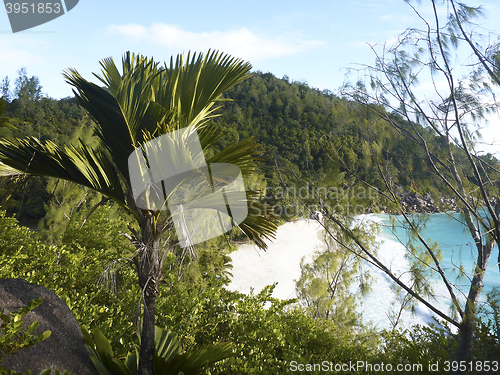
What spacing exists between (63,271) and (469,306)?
5.16 metres

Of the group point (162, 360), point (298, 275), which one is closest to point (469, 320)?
point (162, 360)

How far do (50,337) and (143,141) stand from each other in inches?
82.0

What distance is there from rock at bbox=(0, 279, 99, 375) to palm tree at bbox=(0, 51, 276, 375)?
0.82 m

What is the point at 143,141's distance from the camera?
250 centimetres

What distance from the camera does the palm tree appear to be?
7.63 ft

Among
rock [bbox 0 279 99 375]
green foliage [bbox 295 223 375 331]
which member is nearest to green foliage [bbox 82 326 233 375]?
rock [bbox 0 279 99 375]

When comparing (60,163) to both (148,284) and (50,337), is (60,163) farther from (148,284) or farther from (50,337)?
(50,337)

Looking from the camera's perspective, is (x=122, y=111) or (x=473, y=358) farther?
(x=473, y=358)

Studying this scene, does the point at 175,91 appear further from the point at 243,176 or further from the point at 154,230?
the point at 154,230

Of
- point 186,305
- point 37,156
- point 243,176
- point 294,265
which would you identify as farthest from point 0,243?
point 294,265

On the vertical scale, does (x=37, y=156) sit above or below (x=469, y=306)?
above

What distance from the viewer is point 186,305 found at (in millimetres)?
3914

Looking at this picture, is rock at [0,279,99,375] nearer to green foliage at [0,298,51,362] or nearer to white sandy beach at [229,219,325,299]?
green foliage at [0,298,51,362]

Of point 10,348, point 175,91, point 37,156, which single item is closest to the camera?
point 10,348
